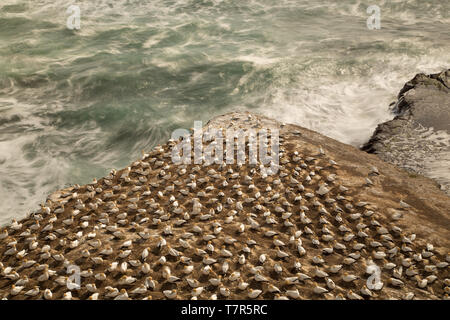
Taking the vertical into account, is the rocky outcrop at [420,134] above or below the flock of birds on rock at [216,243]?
above

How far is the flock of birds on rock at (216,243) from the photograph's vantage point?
16.4ft

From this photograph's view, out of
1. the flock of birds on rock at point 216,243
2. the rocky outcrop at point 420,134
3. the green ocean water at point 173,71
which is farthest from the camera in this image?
the green ocean water at point 173,71

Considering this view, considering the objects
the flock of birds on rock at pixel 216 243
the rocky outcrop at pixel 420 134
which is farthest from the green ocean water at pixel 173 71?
the flock of birds on rock at pixel 216 243

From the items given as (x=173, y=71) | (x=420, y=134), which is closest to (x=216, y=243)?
A: (x=420, y=134)

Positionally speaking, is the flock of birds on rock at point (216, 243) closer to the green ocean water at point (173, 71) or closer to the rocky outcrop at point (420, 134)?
the rocky outcrop at point (420, 134)

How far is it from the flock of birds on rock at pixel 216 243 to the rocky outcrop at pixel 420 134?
4.32ft

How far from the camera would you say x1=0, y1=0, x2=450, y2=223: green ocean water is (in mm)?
10898

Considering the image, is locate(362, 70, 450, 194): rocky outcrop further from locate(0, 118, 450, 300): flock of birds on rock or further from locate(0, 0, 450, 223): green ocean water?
locate(0, 118, 450, 300): flock of birds on rock

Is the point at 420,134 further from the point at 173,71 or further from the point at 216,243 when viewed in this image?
the point at 173,71

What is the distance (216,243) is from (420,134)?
19.6ft

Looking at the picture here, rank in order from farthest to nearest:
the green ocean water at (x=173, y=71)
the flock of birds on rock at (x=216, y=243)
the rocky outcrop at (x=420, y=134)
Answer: the green ocean water at (x=173, y=71) → the rocky outcrop at (x=420, y=134) → the flock of birds on rock at (x=216, y=243)

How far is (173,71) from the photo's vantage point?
14.9 meters
